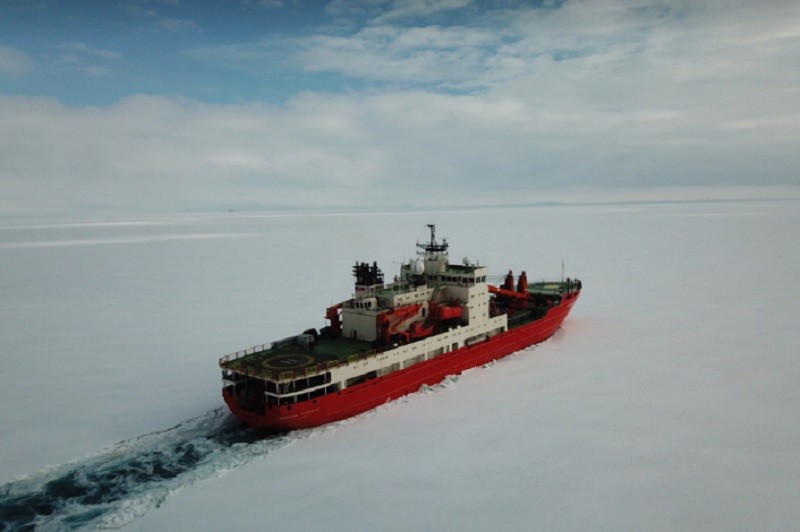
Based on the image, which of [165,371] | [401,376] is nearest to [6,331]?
[165,371]

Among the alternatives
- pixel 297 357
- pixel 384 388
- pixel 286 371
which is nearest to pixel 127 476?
pixel 286 371

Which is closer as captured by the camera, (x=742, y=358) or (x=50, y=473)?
(x=50, y=473)

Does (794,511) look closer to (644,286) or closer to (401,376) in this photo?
(401,376)

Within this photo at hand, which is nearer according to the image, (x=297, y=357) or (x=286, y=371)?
(x=286, y=371)

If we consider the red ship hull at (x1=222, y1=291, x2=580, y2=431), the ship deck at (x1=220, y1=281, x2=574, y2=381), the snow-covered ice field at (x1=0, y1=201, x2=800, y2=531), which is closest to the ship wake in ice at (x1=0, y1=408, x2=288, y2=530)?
the snow-covered ice field at (x1=0, y1=201, x2=800, y2=531)

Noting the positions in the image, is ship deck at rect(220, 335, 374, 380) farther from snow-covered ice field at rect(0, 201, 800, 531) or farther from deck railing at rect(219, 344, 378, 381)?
snow-covered ice field at rect(0, 201, 800, 531)

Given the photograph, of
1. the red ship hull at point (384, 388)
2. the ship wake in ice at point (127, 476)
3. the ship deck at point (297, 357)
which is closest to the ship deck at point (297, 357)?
the ship deck at point (297, 357)

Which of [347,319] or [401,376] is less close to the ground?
[347,319]

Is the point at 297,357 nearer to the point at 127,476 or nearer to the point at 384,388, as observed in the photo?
the point at 384,388
